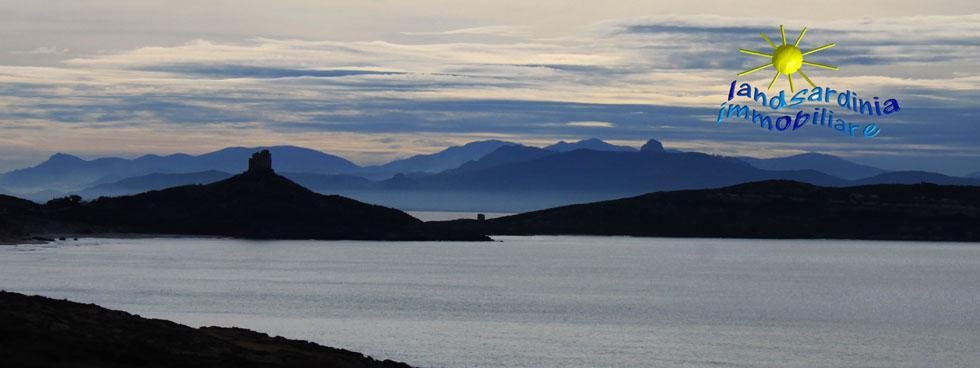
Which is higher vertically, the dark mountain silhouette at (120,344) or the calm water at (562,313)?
the calm water at (562,313)

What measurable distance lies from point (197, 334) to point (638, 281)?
5029 inches

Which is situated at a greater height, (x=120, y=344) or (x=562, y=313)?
(x=562, y=313)

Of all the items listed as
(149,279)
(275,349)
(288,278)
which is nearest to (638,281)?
(288,278)

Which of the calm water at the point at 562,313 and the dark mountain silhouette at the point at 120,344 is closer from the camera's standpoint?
the dark mountain silhouette at the point at 120,344

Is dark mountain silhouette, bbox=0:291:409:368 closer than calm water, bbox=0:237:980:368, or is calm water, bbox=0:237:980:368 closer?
dark mountain silhouette, bbox=0:291:409:368

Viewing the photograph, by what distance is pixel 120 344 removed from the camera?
2399 inches

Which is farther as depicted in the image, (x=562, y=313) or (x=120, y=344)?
(x=562, y=313)

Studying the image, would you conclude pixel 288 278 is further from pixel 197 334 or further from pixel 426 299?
pixel 197 334

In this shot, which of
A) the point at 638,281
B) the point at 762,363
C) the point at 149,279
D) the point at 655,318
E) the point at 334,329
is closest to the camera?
the point at 762,363

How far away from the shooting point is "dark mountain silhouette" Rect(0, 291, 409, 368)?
56.4m

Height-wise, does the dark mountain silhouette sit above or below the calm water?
below

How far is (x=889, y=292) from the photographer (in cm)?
17350

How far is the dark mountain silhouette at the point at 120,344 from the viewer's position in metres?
56.4

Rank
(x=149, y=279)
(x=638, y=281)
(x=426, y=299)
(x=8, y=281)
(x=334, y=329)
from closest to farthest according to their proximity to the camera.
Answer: (x=334, y=329) → (x=426, y=299) → (x=8, y=281) → (x=149, y=279) → (x=638, y=281)
